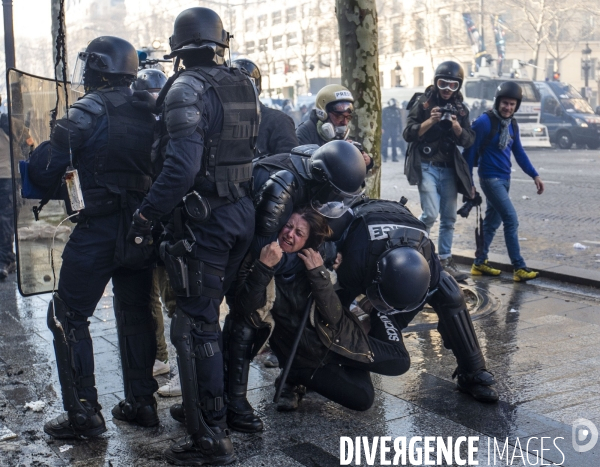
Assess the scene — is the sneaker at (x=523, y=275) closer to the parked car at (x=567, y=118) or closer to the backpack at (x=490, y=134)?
the backpack at (x=490, y=134)

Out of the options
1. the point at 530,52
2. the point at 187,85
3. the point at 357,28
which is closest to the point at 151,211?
the point at 187,85

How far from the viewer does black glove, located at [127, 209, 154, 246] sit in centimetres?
351

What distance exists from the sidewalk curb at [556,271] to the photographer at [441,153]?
21.8 inches

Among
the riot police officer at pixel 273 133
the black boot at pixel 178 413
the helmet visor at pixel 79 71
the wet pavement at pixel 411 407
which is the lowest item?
the wet pavement at pixel 411 407

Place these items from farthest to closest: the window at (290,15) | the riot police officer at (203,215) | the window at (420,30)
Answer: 1. the window at (290,15)
2. the window at (420,30)
3. the riot police officer at (203,215)

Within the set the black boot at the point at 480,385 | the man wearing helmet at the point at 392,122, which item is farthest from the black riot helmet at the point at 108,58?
the man wearing helmet at the point at 392,122

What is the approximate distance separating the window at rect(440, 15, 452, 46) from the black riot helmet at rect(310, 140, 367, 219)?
5113 cm

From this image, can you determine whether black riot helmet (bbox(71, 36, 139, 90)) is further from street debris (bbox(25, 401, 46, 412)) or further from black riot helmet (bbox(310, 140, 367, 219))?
street debris (bbox(25, 401, 46, 412))

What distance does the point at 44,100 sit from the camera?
4.61 metres

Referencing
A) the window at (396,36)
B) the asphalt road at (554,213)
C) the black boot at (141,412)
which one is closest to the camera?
the black boot at (141,412)

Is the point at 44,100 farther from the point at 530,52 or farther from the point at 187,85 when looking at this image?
the point at 530,52

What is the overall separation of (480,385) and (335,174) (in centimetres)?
140

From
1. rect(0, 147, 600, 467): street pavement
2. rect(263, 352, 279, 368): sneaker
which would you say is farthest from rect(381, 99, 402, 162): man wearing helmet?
rect(263, 352, 279, 368): sneaker

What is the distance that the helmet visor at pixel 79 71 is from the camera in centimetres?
398
